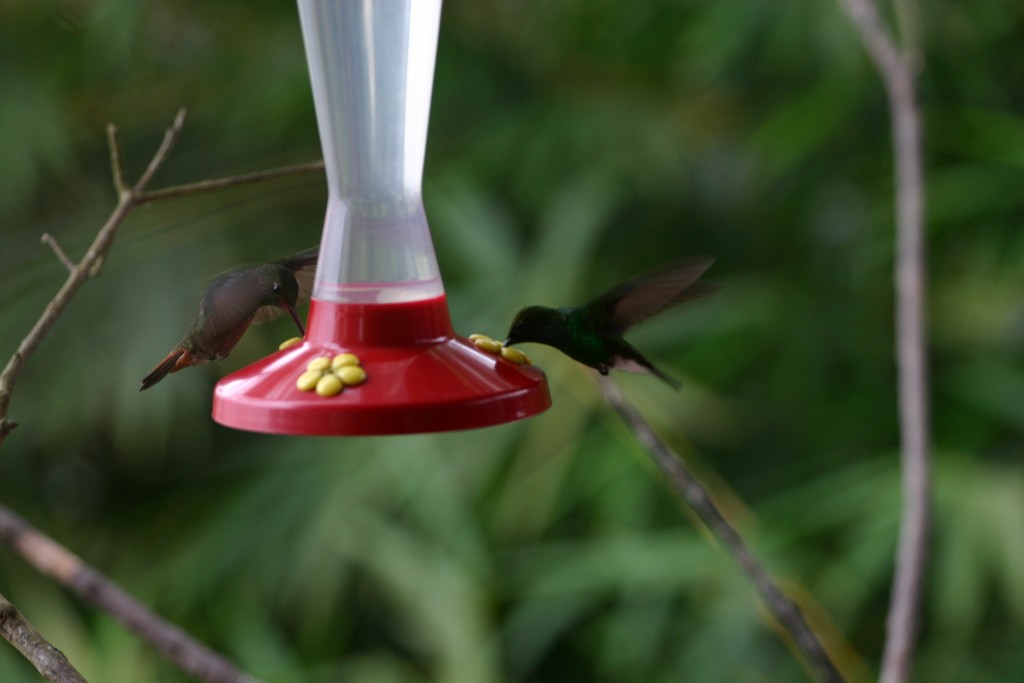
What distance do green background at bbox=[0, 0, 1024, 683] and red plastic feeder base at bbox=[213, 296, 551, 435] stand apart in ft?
3.76

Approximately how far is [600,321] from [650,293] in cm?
5

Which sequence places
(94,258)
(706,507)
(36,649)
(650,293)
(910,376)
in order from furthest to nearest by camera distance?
(910,376) → (706,507) → (650,293) → (94,258) → (36,649)

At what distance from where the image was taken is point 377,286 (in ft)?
2.57

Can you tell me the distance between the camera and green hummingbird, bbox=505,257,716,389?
0.76 metres

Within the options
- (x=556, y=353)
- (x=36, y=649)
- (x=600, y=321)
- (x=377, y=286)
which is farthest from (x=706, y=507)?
(x=556, y=353)

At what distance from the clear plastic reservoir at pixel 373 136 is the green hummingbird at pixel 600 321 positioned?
0.08 m

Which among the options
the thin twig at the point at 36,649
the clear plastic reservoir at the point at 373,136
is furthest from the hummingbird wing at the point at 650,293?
the thin twig at the point at 36,649

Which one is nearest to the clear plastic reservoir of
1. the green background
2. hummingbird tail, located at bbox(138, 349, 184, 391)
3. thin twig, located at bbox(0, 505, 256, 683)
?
hummingbird tail, located at bbox(138, 349, 184, 391)

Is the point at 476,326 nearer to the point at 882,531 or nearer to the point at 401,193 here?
the point at 882,531

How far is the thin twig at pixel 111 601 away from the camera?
2.88ft

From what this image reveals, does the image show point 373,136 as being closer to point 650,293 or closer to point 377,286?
point 377,286

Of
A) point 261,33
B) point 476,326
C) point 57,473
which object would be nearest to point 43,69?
point 261,33

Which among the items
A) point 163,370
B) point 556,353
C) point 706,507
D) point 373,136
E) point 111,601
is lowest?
point 556,353

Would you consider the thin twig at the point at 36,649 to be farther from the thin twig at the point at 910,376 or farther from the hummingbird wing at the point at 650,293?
the thin twig at the point at 910,376
